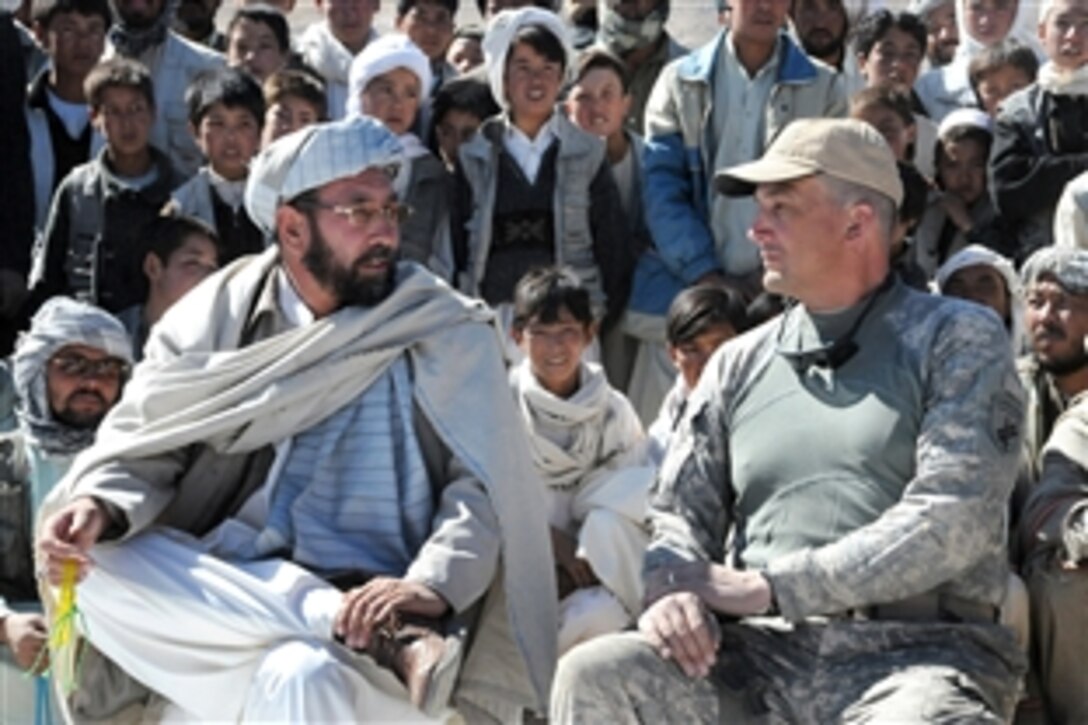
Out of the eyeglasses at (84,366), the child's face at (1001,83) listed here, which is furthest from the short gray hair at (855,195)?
Answer: the child's face at (1001,83)

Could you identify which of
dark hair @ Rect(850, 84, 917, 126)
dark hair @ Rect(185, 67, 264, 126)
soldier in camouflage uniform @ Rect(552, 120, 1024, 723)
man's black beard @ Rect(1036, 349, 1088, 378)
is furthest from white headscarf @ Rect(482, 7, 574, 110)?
soldier in camouflage uniform @ Rect(552, 120, 1024, 723)

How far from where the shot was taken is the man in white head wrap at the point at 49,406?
22.2 ft

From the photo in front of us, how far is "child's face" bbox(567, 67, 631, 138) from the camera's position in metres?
8.87

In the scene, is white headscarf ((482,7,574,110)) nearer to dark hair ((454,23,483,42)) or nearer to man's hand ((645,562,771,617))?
dark hair ((454,23,483,42))

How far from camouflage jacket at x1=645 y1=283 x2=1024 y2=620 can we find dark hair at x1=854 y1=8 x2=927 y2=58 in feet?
15.7

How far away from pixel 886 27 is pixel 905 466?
514cm

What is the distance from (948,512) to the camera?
5.11 metres

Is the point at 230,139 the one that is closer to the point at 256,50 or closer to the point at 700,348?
the point at 256,50

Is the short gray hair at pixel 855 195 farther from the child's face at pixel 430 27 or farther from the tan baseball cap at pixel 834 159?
the child's face at pixel 430 27

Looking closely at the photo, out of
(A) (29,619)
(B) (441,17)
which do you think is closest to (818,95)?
(B) (441,17)

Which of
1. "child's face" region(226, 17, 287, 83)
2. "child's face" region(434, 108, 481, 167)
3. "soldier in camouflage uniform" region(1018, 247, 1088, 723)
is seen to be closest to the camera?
"soldier in camouflage uniform" region(1018, 247, 1088, 723)

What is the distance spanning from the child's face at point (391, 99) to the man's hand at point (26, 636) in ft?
9.91

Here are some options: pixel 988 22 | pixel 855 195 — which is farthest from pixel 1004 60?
pixel 855 195

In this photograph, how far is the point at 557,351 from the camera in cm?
727
